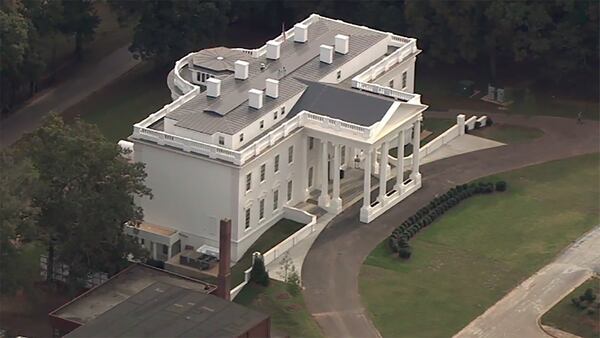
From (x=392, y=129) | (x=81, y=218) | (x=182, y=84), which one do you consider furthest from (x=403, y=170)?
(x=81, y=218)

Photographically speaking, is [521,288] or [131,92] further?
[131,92]

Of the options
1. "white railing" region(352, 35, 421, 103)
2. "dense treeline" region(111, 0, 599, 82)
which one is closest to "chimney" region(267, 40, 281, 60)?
"white railing" region(352, 35, 421, 103)

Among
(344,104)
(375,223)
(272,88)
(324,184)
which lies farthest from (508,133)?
(272,88)

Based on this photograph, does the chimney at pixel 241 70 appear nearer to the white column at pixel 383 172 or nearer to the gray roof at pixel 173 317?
the white column at pixel 383 172

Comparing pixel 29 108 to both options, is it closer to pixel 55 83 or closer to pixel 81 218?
pixel 55 83

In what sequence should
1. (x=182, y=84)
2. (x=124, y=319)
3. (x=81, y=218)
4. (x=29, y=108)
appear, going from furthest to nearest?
(x=29, y=108) → (x=182, y=84) → (x=81, y=218) → (x=124, y=319)

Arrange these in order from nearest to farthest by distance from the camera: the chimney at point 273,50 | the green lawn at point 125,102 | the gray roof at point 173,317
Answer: the gray roof at point 173,317 < the chimney at point 273,50 < the green lawn at point 125,102

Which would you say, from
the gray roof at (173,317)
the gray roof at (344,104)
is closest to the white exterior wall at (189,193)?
the gray roof at (344,104)

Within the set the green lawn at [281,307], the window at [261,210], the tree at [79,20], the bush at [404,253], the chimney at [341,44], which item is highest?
the chimney at [341,44]
